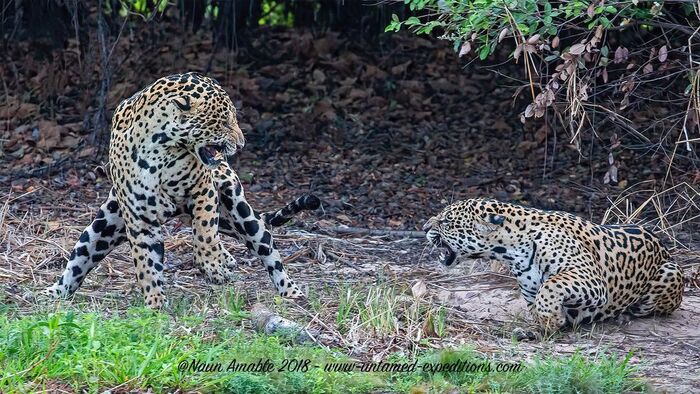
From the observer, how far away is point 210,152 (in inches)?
312

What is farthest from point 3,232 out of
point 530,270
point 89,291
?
point 530,270

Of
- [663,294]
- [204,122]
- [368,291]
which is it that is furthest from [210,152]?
[663,294]

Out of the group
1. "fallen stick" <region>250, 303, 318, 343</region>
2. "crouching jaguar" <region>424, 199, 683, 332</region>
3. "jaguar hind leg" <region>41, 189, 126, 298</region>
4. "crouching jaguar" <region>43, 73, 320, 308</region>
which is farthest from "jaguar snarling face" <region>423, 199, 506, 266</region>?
"jaguar hind leg" <region>41, 189, 126, 298</region>

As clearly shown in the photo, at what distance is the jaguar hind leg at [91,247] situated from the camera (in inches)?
325

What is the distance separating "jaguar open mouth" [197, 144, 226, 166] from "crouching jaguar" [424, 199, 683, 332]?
163cm

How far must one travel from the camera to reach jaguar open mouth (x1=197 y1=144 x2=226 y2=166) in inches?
309

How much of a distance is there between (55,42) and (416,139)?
4620 mm

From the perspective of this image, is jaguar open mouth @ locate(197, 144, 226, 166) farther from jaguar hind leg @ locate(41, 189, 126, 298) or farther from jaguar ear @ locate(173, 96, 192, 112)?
jaguar hind leg @ locate(41, 189, 126, 298)

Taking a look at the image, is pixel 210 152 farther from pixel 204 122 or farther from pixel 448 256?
pixel 448 256

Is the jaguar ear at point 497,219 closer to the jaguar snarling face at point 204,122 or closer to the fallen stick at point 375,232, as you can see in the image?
the jaguar snarling face at point 204,122

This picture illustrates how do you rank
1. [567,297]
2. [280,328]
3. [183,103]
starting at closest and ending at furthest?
[280,328]
[567,297]
[183,103]

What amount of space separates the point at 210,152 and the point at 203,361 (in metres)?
2.08

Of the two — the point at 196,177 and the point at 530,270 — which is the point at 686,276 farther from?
the point at 196,177

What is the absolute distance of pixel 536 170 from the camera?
12516mm
